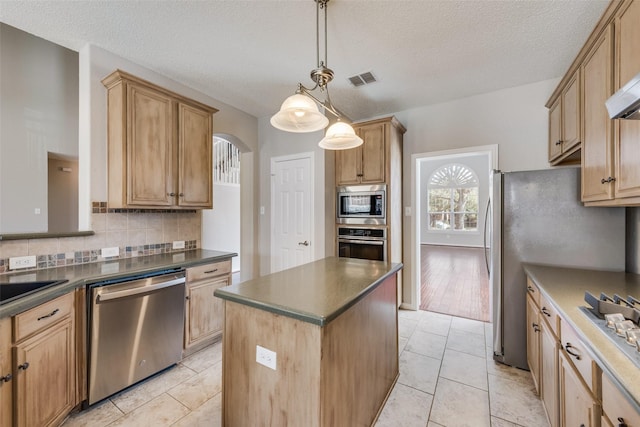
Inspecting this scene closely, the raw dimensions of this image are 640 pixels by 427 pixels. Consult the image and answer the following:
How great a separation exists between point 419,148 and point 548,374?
9.11ft

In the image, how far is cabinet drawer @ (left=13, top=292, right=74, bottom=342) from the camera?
4.38 ft

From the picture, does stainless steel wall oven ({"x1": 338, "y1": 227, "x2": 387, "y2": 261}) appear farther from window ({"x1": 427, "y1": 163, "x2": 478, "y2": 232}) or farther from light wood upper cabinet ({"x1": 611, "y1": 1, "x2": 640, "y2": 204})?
window ({"x1": 427, "y1": 163, "x2": 478, "y2": 232})

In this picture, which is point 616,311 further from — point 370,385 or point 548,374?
point 370,385

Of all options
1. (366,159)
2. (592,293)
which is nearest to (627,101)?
(592,293)

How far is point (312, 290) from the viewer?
147 cm

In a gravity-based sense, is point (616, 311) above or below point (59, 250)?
below

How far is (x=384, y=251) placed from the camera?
10.9ft

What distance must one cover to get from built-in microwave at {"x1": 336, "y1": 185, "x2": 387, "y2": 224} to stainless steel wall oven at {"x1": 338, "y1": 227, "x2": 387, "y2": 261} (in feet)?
0.41

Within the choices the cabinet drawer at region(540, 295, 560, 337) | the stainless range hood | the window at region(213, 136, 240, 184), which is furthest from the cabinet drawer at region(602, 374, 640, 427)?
the window at region(213, 136, 240, 184)

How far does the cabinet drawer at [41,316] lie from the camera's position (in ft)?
4.38

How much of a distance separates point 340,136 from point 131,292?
6.24 feet

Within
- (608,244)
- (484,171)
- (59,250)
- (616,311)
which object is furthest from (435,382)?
(484,171)

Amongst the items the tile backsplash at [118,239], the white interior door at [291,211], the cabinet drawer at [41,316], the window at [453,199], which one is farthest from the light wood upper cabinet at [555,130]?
the window at [453,199]

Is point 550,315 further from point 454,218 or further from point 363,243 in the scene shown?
point 454,218
